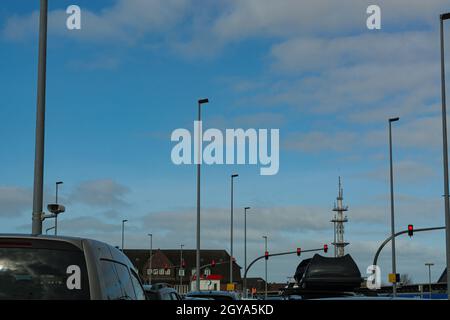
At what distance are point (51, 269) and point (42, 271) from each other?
7 cm

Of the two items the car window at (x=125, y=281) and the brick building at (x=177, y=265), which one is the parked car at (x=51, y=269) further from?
the brick building at (x=177, y=265)

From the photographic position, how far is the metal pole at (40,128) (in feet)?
54.2

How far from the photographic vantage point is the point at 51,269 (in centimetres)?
620

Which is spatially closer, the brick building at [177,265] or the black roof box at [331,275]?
the black roof box at [331,275]

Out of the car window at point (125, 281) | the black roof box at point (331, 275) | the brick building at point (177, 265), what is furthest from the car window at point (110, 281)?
the brick building at point (177, 265)

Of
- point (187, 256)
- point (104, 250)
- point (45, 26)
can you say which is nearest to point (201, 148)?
point (45, 26)

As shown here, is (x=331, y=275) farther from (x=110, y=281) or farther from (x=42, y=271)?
(x=42, y=271)

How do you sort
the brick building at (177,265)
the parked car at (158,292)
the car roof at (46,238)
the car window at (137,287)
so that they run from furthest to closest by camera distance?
the brick building at (177,265), the parked car at (158,292), the car window at (137,287), the car roof at (46,238)

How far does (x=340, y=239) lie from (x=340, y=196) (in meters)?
8.99

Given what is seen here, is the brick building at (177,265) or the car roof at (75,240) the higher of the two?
the car roof at (75,240)

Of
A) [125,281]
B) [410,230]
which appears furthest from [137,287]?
[410,230]

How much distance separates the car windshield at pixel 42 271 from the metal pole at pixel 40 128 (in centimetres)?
1038

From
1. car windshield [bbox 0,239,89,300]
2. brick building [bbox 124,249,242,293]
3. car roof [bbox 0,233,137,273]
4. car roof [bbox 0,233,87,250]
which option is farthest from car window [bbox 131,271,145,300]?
brick building [bbox 124,249,242,293]
